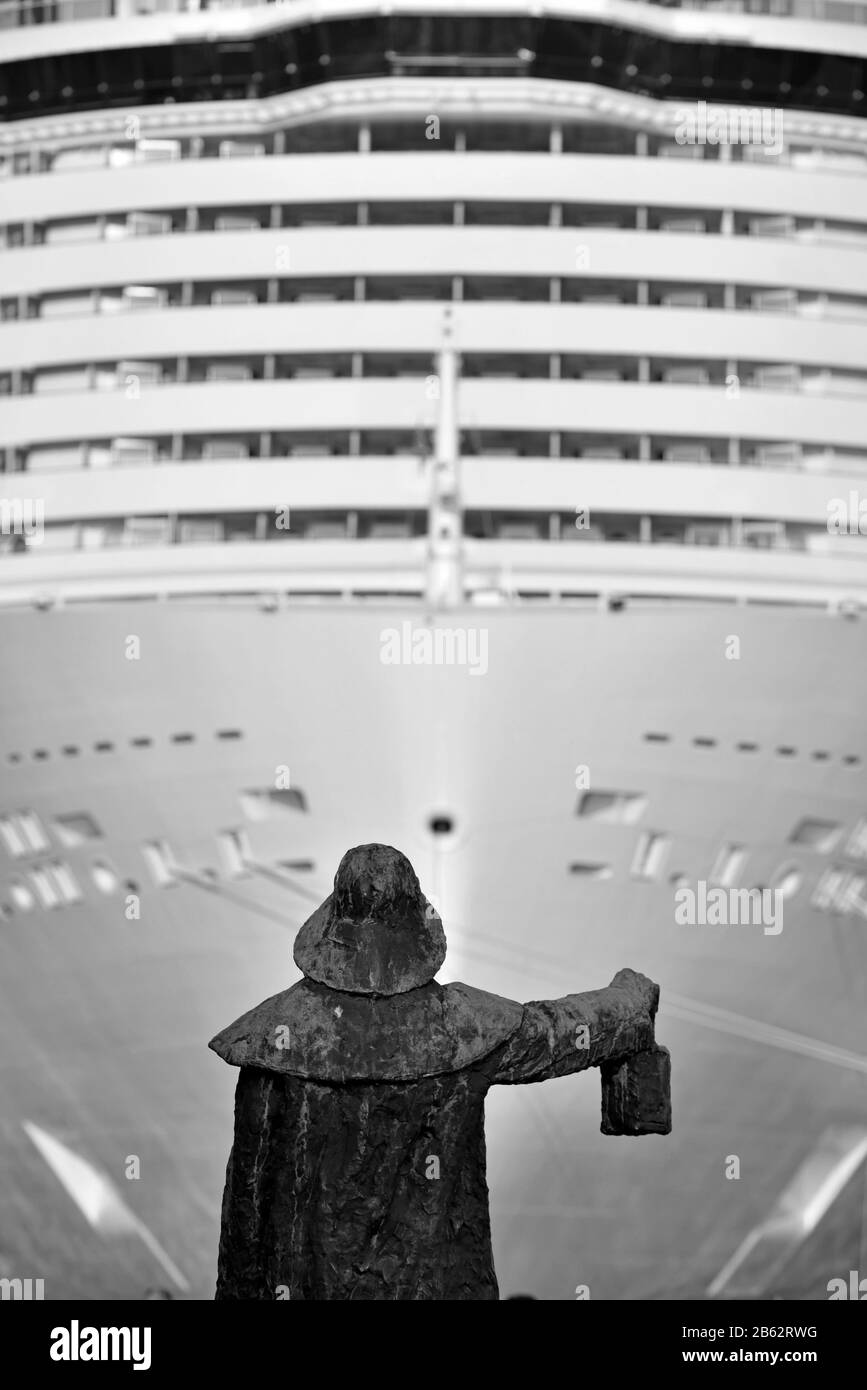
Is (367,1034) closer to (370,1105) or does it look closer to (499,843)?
(370,1105)

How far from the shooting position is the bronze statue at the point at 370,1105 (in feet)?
11.7

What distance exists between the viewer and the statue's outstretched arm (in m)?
3.68

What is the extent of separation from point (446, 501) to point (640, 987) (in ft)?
23.7

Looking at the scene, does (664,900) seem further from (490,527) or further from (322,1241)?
(322,1241)

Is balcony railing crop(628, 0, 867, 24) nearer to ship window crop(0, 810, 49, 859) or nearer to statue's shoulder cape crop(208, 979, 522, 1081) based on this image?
ship window crop(0, 810, 49, 859)

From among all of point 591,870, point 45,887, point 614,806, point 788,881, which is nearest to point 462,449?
point 614,806

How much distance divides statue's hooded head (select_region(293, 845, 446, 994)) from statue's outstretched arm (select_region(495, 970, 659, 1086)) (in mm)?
203

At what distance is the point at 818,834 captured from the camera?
35.9ft

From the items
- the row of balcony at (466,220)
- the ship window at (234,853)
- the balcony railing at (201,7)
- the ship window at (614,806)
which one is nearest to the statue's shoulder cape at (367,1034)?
the ship window at (614,806)

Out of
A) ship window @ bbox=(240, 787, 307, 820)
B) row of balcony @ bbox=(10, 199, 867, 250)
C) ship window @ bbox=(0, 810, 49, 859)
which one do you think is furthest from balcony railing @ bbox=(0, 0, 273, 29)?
ship window @ bbox=(240, 787, 307, 820)

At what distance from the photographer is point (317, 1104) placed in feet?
11.7
